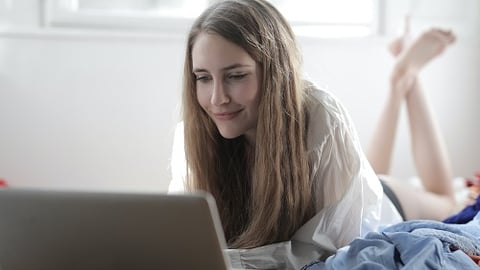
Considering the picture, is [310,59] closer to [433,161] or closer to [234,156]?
[433,161]

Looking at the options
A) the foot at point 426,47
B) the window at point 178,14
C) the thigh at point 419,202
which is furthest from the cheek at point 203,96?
the foot at point 426,47

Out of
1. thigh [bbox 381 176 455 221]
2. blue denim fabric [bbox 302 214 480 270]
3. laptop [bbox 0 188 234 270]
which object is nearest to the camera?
laptop [bbox 0 188 234 270]

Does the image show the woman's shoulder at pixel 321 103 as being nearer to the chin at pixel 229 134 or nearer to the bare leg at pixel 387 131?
the chin at pixel 229 134

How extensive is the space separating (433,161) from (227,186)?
0.94m

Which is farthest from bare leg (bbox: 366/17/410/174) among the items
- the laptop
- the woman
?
the laptop

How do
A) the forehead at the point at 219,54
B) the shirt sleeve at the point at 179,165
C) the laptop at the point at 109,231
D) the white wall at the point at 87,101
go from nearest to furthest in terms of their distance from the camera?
the laptop at the point at 109,231 < the forehead at the point at 219,54 < the shirt sleeve at the point at 179,165 < the white wall at the point at 87,101

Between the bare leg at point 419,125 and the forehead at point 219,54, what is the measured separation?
3.32 feet

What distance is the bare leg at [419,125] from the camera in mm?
2229

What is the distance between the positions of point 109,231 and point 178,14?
1.51 meters

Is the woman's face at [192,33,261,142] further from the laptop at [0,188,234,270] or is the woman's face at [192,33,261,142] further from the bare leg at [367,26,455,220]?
the bare leg at [367,26,455,220]

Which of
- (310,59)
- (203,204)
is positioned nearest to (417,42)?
(310,59)

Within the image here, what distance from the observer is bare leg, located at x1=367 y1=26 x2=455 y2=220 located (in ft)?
7.31

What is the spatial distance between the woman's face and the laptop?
458mm

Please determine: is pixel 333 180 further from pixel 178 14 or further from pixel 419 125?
pixel 178 14
